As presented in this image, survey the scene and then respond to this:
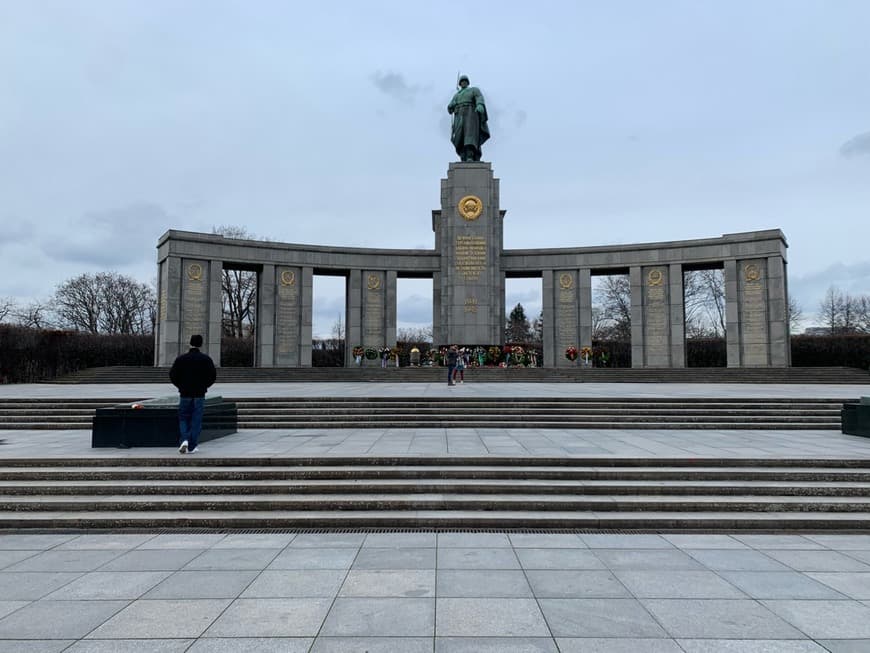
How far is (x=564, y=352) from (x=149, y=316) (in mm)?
47637

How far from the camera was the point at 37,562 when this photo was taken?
5.71 m

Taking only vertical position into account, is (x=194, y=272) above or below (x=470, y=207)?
below

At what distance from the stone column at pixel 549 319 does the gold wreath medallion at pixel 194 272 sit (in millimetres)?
21597

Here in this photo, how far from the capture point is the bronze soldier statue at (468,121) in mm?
35781

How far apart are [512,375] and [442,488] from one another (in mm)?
19588

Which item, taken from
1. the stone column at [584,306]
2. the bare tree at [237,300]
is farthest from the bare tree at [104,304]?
the stone column at [584,306]

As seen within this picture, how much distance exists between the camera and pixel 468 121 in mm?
35812

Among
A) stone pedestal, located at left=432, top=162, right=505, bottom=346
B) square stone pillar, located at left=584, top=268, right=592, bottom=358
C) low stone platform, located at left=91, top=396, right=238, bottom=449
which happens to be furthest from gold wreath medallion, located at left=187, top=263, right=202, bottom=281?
low stone platform, located at left=91, top=396, right=238, bottom=449

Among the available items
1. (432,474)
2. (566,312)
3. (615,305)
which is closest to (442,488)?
(432,474)

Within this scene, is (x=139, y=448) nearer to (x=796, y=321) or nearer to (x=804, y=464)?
(x=804, y=464)

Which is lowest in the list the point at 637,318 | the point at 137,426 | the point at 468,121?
the point at 137,426

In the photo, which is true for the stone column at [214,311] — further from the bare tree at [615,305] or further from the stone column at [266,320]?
the bare tree at [615,305]

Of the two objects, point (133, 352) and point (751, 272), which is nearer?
point (751, 272)

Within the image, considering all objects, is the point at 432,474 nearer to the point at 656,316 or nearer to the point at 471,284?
the point at 471,284
